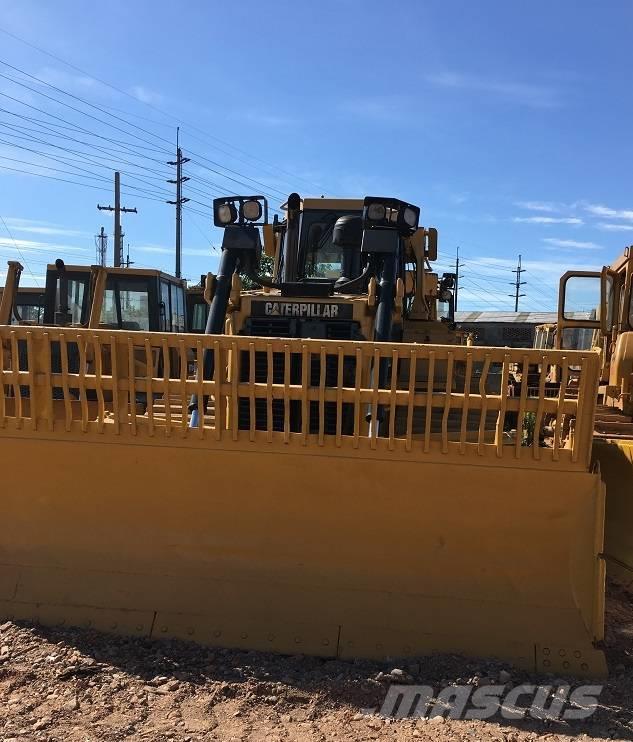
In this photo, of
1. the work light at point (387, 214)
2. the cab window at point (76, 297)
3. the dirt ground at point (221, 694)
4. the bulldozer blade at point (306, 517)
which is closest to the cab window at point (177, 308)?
the cab window at point (76, 297)

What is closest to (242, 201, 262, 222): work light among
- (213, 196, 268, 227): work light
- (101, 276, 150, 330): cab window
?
(213, 196, 268, 227): work light

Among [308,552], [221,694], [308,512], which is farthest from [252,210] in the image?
[221,694]

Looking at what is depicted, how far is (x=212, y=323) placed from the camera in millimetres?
4863

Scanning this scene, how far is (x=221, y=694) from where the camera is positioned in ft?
9.86

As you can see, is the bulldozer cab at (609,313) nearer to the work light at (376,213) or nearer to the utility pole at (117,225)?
the work light at (376,213)

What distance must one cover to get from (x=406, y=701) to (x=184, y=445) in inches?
65.8

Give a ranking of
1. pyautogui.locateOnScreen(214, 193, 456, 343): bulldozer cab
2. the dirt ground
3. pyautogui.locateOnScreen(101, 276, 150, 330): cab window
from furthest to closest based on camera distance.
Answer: pyautogui.locateOnScreen(101, 276, 150, 330): cab window
pyautogui.locateOnScreen(214, 193, 456, 343): bulldozer cab
the dirt ground

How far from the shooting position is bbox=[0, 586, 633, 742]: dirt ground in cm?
276

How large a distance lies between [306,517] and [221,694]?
0.94 meters

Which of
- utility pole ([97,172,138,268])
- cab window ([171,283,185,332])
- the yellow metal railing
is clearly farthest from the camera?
utility pole ([97,172,138,268])

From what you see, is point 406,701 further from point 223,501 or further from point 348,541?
point 223,501

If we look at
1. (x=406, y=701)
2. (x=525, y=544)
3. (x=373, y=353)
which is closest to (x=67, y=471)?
(x=373, y=353)

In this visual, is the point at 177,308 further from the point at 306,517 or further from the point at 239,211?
the point at 306,517

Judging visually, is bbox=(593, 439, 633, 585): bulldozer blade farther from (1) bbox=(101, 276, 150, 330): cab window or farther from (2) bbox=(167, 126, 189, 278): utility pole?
(2) bbox=(167, 126, 189, 278): utility pole
